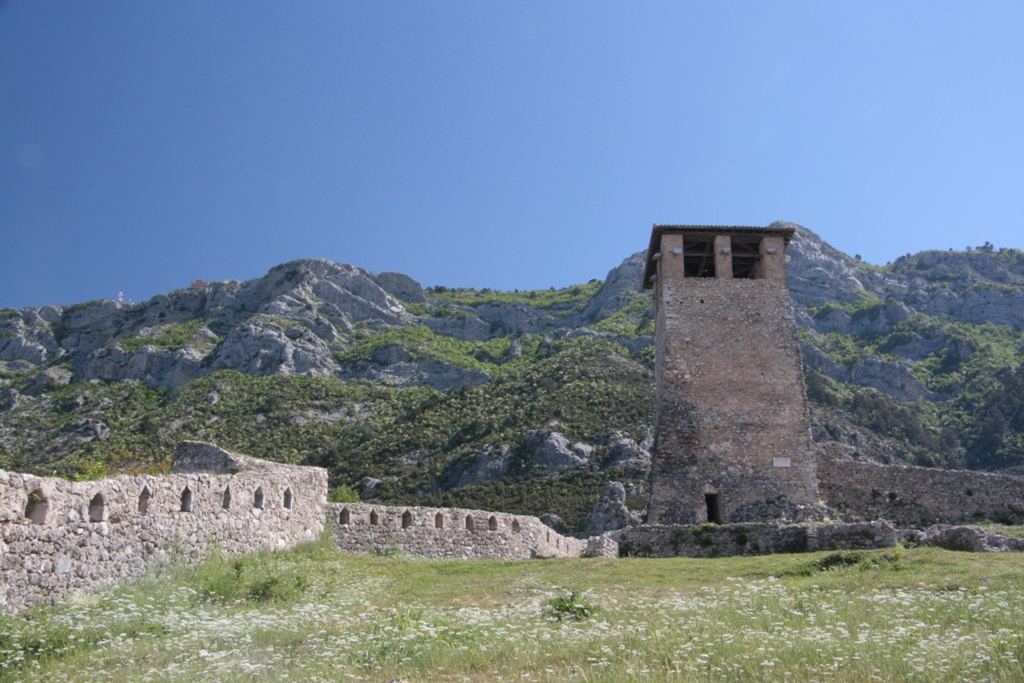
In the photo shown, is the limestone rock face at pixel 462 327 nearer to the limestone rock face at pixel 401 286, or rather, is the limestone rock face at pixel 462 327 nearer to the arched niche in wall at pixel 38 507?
the limestone rock face at pixel 401 286

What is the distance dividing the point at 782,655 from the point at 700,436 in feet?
45.6

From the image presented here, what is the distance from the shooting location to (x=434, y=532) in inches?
703

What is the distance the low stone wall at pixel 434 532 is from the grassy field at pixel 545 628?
4519 millimetres

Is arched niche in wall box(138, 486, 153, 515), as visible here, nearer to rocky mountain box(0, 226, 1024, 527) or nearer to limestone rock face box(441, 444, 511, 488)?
rocky mountain box(0, 226, 1024, 527)

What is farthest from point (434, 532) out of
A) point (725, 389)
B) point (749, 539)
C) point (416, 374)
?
point (416, 374)

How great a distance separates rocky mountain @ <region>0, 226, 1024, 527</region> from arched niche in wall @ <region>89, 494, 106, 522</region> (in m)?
17.2

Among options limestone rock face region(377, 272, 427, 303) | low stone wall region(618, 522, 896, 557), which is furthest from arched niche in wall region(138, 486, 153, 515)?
limestone rock face region(377, 272, 427, 303)

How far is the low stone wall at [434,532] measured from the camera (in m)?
17.1

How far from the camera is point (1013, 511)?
2012 centimetres

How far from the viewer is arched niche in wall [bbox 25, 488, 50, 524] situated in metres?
8.82

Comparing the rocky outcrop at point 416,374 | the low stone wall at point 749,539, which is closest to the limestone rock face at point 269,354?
the rocky outcrop at point 416,374

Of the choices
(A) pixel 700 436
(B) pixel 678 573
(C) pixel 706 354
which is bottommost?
(B) pixel 678 573

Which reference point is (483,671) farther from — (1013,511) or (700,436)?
(1013,511)

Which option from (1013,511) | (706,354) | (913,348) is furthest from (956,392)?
(706,354)
